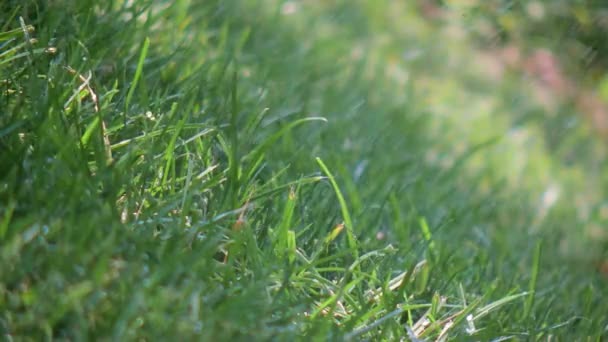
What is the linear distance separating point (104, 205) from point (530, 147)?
332cm

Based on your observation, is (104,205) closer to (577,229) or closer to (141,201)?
(141,201)

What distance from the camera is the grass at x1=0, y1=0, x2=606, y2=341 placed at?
1222 mm

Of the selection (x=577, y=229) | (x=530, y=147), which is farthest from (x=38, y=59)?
(x=530, y=147)

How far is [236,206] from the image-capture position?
1.60 m

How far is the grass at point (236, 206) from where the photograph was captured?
1222 millimetres

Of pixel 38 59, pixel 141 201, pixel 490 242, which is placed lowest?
pixel 490 242

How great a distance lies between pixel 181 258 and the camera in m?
1.30

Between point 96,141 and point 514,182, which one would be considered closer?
point 96,141

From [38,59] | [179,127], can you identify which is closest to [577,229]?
[179,127]

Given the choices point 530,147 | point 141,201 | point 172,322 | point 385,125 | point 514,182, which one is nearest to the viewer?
point 172,322

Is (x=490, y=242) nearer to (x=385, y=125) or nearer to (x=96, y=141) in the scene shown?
(x=385, y=125)

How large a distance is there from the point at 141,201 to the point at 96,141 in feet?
0.47

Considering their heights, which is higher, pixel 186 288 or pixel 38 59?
pixel 38 59

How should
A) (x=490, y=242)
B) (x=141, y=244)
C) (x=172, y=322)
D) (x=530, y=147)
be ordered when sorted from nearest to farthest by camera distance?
(x=172, y=322), (x=141, y=244), (x=490, y=242), (x=530, y=147)
